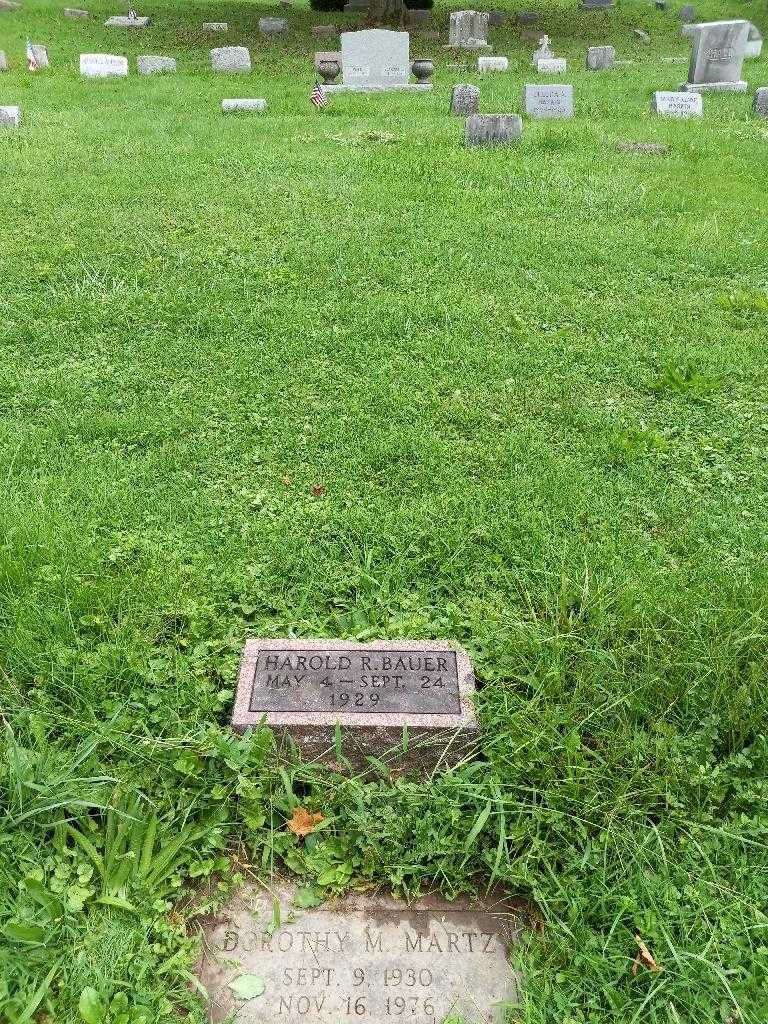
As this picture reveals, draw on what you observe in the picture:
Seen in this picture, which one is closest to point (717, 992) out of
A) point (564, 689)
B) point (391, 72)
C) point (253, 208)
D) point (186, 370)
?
point (564, 689)

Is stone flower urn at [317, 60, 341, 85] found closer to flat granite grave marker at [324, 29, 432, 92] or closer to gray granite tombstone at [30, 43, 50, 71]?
flat granite grave marker at [324, 29, 432, 92]

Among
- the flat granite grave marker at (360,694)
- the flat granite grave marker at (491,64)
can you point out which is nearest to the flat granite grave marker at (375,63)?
the flat granite grave marker at (491,64)

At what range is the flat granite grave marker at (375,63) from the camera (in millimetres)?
12602

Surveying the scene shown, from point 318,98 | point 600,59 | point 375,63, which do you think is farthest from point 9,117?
point 600,59

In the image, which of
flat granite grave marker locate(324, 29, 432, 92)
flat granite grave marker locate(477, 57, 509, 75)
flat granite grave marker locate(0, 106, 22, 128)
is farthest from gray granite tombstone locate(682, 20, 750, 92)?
flat granite grave marker locate(0, 106, 22, 128)

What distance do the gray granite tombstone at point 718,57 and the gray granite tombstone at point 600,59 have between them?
2.54 m

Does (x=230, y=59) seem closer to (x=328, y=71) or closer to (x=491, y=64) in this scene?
(x=328, y=71)

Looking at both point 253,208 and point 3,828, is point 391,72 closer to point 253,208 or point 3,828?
point 253,208

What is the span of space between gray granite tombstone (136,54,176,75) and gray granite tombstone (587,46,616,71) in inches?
324

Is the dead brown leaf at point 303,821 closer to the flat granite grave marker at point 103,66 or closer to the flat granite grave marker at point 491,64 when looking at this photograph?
the flat granite grave marker at point 103,66

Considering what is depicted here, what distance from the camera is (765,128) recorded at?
10000 mm

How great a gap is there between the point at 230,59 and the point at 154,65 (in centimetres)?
146

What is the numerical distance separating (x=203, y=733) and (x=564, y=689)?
4.18 feet

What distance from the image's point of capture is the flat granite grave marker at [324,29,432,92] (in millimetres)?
12602
